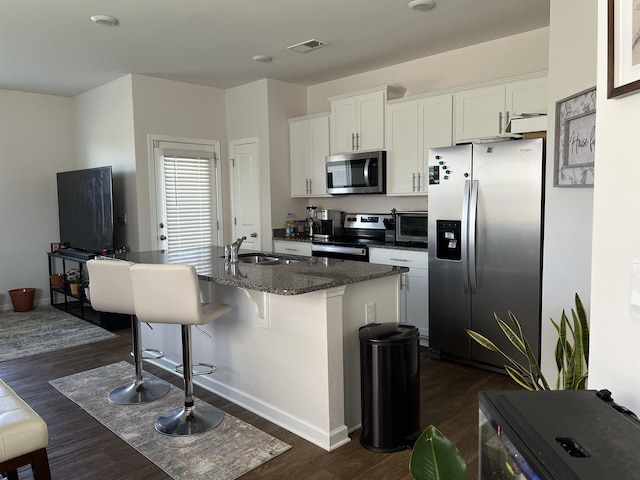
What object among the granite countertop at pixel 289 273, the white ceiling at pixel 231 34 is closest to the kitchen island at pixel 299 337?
the granite countertop at pixel 289 273

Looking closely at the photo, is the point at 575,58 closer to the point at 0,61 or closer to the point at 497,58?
the point at 497,58

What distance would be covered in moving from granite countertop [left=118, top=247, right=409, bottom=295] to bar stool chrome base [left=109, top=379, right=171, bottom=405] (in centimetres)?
90

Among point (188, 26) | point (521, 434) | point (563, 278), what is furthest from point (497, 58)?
point (521, 434)

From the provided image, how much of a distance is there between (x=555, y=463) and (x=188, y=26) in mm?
3988

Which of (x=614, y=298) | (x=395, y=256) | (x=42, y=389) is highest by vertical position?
(x=614, y=298)

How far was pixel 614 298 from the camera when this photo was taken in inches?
45.2

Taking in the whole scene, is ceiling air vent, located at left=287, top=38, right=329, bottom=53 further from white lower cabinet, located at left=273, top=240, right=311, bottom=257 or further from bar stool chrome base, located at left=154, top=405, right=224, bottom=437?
bar stool chrome base, located at left=154, top=405, right=224, bottom=437

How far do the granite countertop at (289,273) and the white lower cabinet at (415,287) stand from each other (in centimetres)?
123

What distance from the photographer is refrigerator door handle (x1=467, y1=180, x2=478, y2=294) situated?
3628mm

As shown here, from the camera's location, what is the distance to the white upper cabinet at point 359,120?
191 inches

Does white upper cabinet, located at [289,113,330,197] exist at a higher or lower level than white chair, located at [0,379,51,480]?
higher

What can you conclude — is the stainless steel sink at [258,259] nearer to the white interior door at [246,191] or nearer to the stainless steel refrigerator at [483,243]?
the stainless steel refrigerator at [483,243]

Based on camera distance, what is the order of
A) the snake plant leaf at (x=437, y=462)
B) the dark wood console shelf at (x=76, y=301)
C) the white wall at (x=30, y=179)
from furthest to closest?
the white wall at (x=30, y=179) < the dark wood console shelf at (x=76, y=301) < the snake plant leaf at (x=437, y=462)

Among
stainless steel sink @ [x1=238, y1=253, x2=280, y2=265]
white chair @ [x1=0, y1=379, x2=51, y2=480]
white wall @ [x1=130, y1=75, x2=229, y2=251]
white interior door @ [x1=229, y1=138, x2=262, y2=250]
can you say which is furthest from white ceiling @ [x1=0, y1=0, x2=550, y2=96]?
white chair @ [x1=0, y1=379, x2=51, y2=480]
